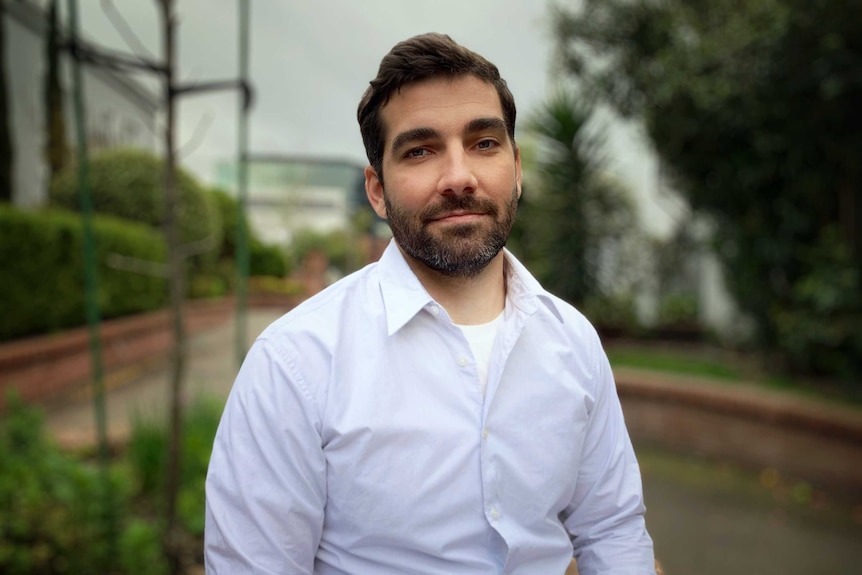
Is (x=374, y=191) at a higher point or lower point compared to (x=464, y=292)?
higher

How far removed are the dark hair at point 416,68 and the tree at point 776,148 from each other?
521cm

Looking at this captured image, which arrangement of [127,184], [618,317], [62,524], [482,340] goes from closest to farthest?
1. [482,340]
2. [62,524]
3. [618,317]
4. [127,184]

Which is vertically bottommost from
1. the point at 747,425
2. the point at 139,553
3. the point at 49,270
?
the point at 747,425

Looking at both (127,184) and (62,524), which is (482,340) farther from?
(127,184)

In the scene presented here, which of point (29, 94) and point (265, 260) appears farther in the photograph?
A: point (265, 260)

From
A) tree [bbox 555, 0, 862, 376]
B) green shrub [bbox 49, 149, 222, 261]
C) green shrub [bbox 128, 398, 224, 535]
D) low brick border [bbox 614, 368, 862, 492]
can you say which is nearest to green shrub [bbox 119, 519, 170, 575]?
green shrub [bbox 128, 398, 224, 535]

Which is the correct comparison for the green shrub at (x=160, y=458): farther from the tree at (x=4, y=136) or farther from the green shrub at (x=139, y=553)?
the tree at (x=4, y=136)

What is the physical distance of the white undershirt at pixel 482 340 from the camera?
4.97 ft

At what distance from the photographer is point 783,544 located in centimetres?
448

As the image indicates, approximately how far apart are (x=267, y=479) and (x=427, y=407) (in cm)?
31

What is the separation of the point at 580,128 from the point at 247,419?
24.4ft

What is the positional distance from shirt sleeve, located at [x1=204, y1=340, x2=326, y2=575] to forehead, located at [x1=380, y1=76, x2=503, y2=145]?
0.50m

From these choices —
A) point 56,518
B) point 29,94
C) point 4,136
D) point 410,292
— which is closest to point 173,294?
point 56,518

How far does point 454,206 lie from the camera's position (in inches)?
56.2
